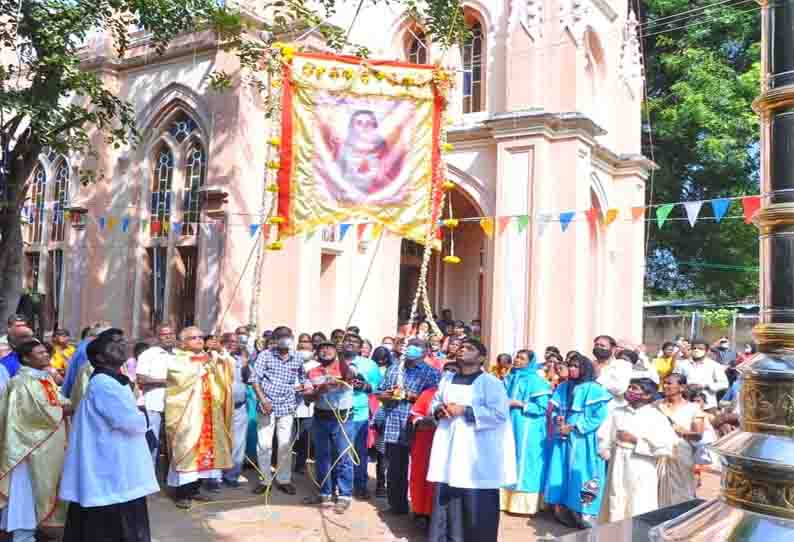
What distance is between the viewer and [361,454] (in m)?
8.84

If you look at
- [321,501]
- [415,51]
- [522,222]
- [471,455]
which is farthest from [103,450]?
[415,51]

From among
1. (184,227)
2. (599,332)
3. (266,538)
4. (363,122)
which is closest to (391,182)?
(363,122)

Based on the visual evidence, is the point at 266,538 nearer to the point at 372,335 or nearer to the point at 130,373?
the point at 130,373

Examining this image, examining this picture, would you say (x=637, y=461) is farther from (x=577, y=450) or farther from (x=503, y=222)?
(x=503, y=222)

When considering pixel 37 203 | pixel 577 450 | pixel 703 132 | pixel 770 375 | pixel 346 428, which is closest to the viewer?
pixel 770 375

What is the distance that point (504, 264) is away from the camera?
51.6 feet

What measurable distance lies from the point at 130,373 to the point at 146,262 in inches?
346

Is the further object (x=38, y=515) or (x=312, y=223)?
(x=312, y=223)

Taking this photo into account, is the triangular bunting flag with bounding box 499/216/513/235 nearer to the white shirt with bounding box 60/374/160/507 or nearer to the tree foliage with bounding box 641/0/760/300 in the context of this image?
the tree foliage with bounding box 641/0/760/300

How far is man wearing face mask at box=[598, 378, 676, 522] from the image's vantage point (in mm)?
6141

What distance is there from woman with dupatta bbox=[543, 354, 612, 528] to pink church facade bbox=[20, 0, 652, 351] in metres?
6.60

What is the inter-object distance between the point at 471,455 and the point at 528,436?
2085mm

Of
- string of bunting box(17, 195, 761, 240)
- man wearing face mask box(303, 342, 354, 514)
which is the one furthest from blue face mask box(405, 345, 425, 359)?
string of bunting box(17, 195, 761, 240)

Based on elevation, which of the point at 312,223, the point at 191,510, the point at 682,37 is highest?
the point at 682,37
